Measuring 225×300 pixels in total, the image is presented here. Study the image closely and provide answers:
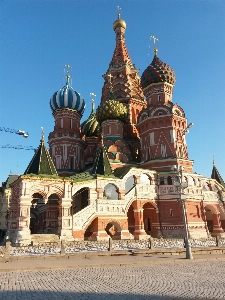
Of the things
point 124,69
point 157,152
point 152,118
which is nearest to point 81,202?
point 157,152

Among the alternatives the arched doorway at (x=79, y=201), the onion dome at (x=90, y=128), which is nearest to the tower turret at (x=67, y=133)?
the onion dome at (x=90, y=128)

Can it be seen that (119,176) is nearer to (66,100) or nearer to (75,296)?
(66,100)

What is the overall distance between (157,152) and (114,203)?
950 cm

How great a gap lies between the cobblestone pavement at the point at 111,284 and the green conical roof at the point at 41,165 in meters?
14.0

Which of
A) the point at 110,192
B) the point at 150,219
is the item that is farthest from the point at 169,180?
the point at 110,192

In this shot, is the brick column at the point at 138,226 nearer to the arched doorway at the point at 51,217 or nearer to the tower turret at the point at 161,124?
the tower turret at the point at 161,124

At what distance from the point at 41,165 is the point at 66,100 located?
15.1 m

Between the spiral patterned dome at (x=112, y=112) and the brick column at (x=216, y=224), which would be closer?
the brick column at (x=216, y=224)

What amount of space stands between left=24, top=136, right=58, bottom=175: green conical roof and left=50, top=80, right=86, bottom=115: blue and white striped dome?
1237 centimetres

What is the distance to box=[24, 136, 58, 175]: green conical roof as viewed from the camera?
23.6m

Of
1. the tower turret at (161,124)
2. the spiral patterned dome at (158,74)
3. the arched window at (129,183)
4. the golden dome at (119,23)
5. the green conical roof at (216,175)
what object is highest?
the golden dome at (119,23)

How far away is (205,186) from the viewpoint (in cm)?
3153

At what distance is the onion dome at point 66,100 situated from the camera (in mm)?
36531

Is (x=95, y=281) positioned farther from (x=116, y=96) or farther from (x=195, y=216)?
(x=116, y=96)
